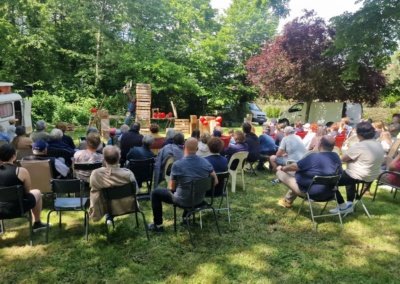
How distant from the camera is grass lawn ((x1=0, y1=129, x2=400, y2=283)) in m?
3.30

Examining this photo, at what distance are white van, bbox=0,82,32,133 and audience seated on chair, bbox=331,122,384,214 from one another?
10.1m

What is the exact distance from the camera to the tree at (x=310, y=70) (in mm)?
15391

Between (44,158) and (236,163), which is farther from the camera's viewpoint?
(236,163)

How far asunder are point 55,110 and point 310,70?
12.9 meters

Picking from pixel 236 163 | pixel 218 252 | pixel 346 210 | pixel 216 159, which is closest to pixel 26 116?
pixel 236 163

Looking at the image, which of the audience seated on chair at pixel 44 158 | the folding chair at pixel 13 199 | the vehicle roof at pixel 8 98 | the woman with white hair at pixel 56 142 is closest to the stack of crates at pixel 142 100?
the vehicle roof at pixel 8 98

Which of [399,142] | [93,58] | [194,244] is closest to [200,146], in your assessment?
[194,244]

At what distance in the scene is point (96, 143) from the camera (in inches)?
190

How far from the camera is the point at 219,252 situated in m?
3.80

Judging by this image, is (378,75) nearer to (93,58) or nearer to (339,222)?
(339,222)

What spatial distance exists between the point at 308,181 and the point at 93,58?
56.1ft

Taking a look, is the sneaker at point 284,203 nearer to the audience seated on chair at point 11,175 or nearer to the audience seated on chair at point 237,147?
the audience seated on chair at point 237,147

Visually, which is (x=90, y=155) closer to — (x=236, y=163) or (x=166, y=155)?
(x=166, y=155)

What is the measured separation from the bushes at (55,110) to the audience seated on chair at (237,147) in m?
12.0
